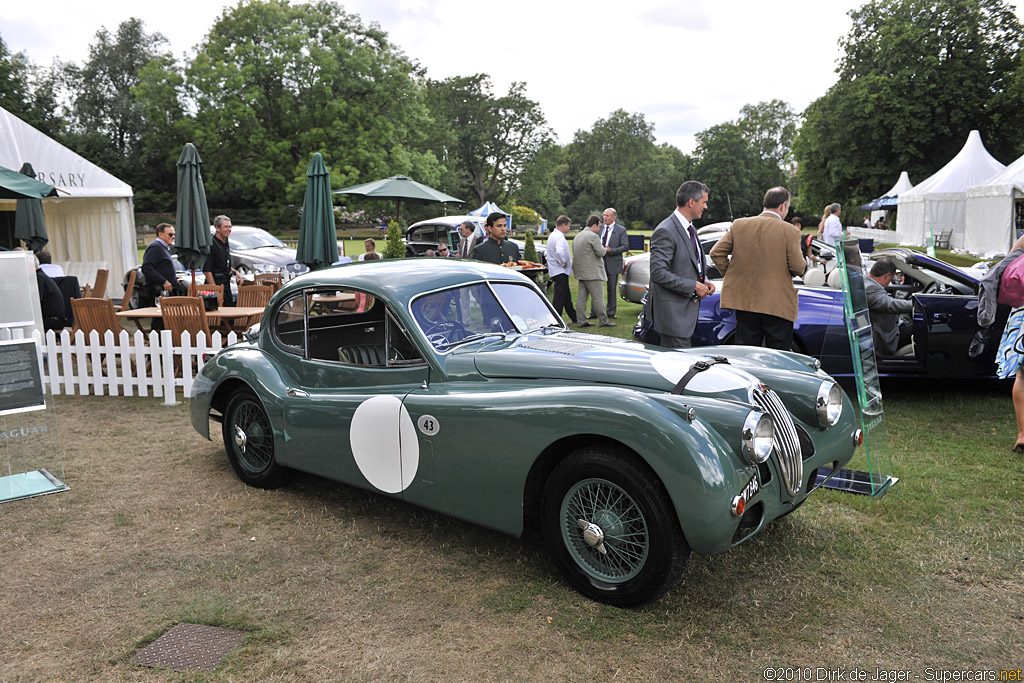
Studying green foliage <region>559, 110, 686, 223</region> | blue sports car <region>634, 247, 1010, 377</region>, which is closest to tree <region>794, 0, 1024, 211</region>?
green foliage <region>559, 110, 686, 223</region>

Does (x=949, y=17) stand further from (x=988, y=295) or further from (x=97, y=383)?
(x=97, y=383)

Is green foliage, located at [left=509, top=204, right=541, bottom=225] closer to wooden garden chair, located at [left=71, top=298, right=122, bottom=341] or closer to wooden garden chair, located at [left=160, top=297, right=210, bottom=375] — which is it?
wooden garden chair, located at [left=71, top=298, right=122, bottom=341]

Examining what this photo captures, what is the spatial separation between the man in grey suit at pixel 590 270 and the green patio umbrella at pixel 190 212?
5.93 meters

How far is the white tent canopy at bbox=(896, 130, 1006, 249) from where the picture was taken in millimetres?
31109

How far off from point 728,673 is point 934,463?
11.2 feet

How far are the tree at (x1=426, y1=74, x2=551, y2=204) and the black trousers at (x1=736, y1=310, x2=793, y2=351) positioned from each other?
61421 mm

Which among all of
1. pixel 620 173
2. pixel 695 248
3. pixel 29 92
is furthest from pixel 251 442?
pixel 620 173

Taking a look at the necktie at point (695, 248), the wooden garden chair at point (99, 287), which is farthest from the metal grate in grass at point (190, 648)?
the wooden garden chair at point (99, 287)

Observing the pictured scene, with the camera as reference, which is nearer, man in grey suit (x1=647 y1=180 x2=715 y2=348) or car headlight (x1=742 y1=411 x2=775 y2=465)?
car headlight (x1=742 y1=411 x2=775 y2=465)

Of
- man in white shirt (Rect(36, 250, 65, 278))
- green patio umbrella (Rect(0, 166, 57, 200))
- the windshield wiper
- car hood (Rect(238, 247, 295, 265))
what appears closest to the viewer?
the windshield wiper

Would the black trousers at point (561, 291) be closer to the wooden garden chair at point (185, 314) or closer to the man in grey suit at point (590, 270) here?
the man in grey suit at point (590, 270)

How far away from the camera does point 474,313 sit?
4.43m

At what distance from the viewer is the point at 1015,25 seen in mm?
39156

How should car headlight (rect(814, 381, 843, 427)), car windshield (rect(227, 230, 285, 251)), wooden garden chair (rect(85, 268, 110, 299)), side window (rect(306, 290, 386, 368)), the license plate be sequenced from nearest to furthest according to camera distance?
the license plate, car headlight (rect(814, 381, 843, 427)), side window (rect(306, 290, 386, 368)), wooden garden chair (rect(85, 268, 110, 299)), car windshield (rect(227, 230, 285, 251))
